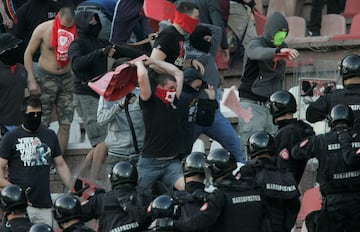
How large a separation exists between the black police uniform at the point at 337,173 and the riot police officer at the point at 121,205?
163 centimetres

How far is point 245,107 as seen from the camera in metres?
19.6

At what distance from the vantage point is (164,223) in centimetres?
1545

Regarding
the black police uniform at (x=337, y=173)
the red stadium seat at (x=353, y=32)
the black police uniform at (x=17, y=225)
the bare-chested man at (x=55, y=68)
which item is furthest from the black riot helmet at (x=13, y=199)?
the red stadium seat at (x=353, y=32)

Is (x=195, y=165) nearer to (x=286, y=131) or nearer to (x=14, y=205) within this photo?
(x=286, y=131)

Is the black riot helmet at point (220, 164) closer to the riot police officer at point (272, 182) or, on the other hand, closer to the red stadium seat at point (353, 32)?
the riot police officer at point (272, 182)

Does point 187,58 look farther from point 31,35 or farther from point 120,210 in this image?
point 120,210

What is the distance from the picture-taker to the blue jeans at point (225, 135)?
1927cm

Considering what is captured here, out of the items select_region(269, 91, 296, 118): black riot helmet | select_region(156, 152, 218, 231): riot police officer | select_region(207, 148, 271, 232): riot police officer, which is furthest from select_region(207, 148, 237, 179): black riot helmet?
select_region(269, 91, 296, 118): black riot helmet

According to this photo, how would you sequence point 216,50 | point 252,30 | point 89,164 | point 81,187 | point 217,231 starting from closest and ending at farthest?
1. point 217,231
2. point 81,187
3. point 89,164
4. point 216,50
5. point 252,30

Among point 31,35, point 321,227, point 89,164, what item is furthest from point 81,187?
point 31,35

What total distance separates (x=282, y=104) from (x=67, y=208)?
2.54 m

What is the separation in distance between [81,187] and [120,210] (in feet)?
4.37

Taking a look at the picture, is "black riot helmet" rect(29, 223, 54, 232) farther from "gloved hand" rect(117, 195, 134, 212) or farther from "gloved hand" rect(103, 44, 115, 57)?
"gloved hand" rect(103, 44, 115, 57)

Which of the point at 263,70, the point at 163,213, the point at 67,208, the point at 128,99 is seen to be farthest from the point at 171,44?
the point at 163,213
